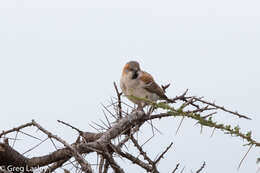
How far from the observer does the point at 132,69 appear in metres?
7.12

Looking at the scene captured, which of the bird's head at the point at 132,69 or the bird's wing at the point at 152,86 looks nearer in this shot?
the bird's wing at the point at 152,86

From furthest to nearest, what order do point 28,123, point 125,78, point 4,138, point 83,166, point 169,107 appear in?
point 125,78 < point 4,138 < point 28,123 < point 83,166 < point 169,107

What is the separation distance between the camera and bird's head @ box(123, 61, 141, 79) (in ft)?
22.9

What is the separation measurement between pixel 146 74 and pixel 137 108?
12.2 ft

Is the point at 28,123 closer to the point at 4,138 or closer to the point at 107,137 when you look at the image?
the point at 4,138

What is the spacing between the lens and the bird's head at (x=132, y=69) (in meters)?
6.97

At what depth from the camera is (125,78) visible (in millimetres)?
6910

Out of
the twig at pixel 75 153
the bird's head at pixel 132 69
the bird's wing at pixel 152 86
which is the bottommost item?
the twig at pixel 75 153

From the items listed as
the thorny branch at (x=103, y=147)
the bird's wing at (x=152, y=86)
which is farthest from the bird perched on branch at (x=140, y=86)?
the thorny branch at (x=103, y=147)

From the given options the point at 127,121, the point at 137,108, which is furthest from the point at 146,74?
the point at 127,121

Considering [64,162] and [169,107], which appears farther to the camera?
[64,162]

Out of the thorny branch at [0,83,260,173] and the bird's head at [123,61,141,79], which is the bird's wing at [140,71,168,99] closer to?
the bird's head at [123,61,141,79]

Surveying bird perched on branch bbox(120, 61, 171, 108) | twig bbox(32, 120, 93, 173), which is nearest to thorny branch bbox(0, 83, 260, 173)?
twig bbox(32, 120, 93, 173)

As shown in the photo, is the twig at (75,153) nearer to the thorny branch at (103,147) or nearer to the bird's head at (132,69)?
the thorny branch at (103,147)
